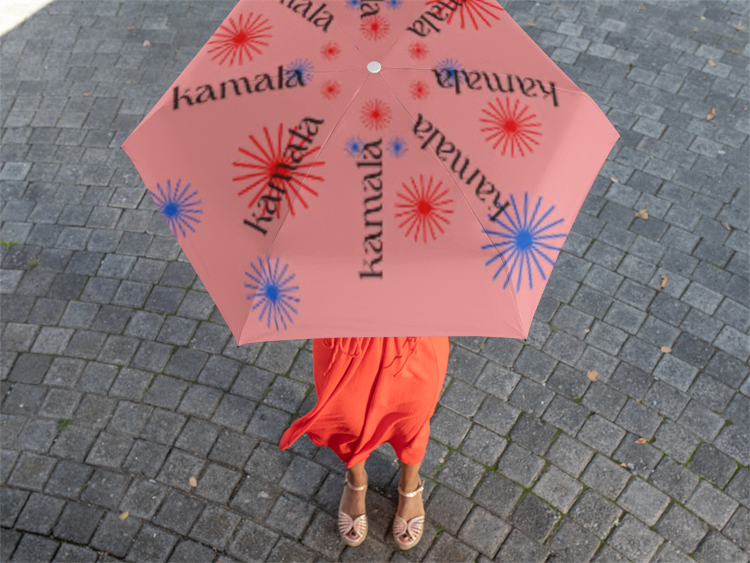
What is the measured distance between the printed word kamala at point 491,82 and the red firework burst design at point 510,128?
7 cm

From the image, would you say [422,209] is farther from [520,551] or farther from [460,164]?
[520,551]

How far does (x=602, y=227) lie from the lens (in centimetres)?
514

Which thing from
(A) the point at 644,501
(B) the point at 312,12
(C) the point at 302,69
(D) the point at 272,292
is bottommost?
(A) the point at 644,501

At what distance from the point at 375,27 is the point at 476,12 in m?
0.46

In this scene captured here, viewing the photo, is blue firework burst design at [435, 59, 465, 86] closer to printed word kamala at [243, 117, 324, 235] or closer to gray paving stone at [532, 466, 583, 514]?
printed word kamala at [243, 117, 324, 235]

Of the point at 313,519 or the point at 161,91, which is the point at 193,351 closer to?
the point at 313,519

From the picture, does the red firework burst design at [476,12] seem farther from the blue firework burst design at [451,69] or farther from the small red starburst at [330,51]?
the small red starburst at [330,51]

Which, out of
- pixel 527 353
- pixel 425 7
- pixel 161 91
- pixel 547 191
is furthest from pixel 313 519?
pixel 161 91

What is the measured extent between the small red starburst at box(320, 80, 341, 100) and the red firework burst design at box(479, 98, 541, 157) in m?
0.55

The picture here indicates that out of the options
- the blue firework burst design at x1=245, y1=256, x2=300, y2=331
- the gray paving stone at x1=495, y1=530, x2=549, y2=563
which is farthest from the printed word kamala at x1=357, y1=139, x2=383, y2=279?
the gray paving stone at x1=495, y1=530, x2=549, y2=563

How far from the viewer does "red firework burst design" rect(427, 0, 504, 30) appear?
265cm

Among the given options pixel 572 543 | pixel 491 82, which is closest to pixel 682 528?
pixel 572 543

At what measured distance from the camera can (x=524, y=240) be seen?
2.38 meters

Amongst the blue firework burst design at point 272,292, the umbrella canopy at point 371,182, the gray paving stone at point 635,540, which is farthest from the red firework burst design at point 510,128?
the gray paving stone at point 635,540
